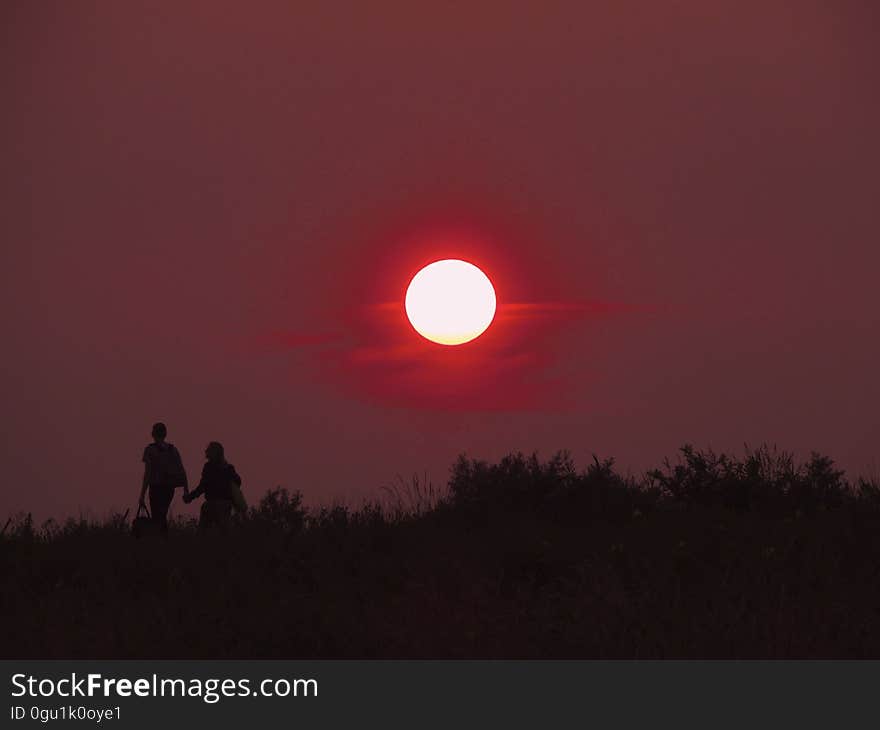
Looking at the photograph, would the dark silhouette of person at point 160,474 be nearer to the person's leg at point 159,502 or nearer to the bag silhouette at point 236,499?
the person's leg at point 159,502

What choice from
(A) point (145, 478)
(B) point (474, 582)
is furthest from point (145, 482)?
(B) point (474, 582)

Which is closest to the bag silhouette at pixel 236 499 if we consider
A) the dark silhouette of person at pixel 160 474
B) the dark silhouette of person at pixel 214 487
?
the dark silhouette of person at pixel 214 487

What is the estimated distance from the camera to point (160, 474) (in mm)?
15938

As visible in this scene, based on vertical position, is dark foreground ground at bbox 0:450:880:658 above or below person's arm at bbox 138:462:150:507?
below

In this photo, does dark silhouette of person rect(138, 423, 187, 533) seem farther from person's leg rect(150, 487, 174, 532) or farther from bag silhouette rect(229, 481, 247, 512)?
bag silhouette rect(229, 481, 247, 512)

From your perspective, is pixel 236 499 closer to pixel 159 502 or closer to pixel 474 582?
pixel 159 502

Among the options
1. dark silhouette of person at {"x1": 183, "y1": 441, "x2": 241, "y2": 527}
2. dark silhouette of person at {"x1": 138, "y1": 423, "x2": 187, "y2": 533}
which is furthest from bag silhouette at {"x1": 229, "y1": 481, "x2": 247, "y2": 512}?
dark silhouette of person at {"x1": 138, "y1": 423, "x2": 187, "y2": 533}

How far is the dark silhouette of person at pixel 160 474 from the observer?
1593cm

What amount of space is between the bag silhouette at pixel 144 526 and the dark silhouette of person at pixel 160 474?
4.9 inches

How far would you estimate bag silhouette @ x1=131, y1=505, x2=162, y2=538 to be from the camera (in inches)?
597

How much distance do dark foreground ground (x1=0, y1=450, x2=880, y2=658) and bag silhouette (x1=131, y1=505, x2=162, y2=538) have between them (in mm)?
281
